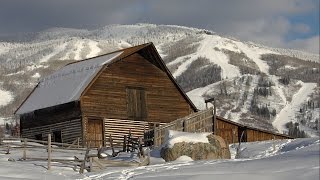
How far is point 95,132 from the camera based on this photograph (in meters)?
45.9

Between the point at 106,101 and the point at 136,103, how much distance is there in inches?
99.2

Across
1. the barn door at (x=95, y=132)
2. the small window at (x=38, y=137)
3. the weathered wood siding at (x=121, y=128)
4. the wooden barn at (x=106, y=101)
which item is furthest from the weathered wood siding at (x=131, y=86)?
the small window at (x=38, y=137)

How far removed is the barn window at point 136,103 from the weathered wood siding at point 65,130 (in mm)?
4112

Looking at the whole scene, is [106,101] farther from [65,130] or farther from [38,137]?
[38,137]

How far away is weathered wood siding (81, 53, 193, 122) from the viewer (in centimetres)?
4609

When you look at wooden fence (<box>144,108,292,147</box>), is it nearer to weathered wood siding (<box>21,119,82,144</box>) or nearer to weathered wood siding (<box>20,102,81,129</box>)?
weathered wood siding (<box>21,119,82,144</box>)

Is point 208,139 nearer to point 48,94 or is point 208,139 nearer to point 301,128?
point 48,94

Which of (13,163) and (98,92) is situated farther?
(98,92)

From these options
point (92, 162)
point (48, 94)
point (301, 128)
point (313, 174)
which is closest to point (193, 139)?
point (92, 162)

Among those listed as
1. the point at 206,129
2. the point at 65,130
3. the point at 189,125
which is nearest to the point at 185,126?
the point at 189,125

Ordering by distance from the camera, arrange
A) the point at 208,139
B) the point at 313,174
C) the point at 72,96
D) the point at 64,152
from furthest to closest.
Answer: the point at 72,96
the point at 64,152
the point at 208,139
the point at 313,174

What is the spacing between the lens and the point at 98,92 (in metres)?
46.2

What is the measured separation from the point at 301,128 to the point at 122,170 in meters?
164

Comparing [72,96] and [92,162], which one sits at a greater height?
[72,96]
